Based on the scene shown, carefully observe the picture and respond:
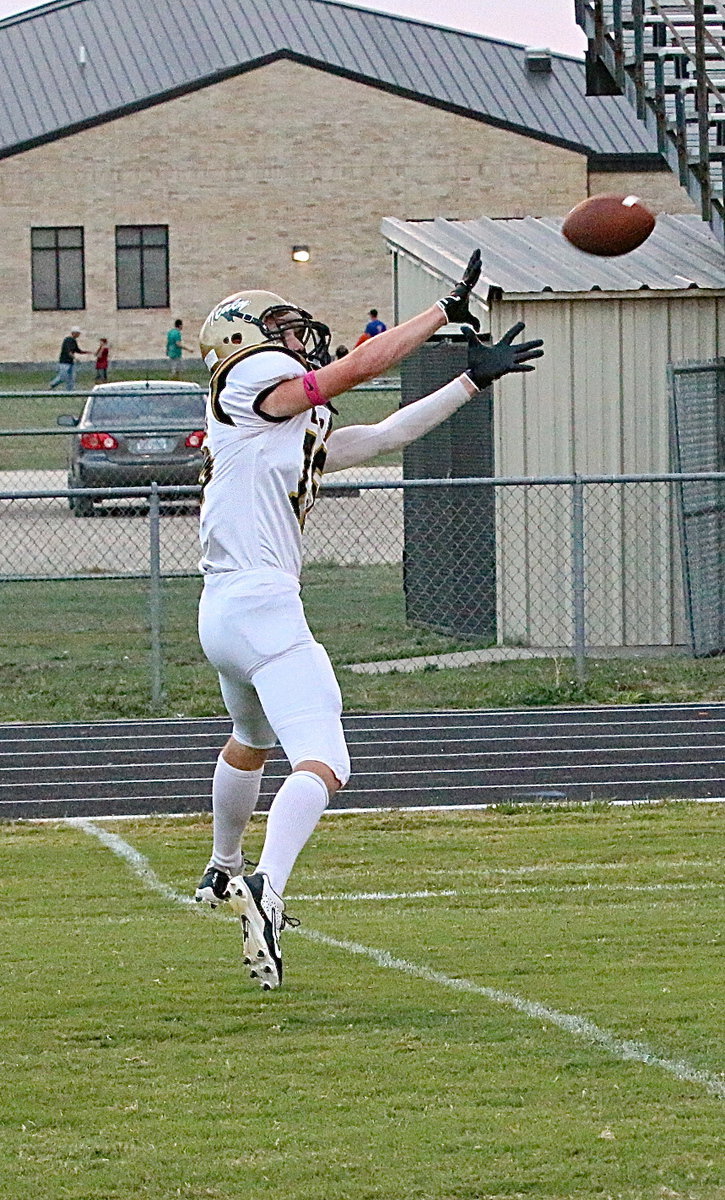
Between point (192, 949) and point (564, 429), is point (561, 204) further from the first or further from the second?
point (192, 949)

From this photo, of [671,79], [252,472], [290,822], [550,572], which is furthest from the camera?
[671,79]

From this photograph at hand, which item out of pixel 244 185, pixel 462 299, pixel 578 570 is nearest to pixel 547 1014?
pixel 462 299

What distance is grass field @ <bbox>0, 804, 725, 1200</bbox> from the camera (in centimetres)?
417

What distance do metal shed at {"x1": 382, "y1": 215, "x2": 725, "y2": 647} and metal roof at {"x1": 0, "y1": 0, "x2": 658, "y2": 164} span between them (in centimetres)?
3601

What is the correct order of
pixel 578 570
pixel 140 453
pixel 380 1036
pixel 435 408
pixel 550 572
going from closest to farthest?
1. pixel 380 1036
2. pixel 435 408
3. pixel 578 570
4. pixel 550 572
5. pixel 140 453

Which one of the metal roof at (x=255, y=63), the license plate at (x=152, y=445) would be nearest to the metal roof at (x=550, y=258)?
the license plate at (x=152, y=445)

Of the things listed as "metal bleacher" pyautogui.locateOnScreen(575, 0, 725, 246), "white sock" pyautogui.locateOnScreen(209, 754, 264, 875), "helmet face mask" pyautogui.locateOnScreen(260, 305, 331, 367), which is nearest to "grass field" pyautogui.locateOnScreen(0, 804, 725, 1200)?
"white sock" pyautogui.locateOnScreen(209, 754, 264, 875)

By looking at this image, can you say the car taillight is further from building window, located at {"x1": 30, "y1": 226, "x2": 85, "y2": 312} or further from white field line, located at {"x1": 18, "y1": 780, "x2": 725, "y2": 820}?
building window, located at {"x1": 30, "y1": 226, "x2": 85, "y2": 312}

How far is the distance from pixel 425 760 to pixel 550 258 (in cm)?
525

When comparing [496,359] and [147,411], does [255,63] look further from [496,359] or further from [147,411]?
[496,359]

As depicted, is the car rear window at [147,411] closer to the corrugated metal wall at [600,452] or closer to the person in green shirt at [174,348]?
the corrugated metal wall at [600,452]

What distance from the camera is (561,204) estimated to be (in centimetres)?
4994

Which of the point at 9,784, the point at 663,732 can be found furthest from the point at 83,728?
the point at 663,732

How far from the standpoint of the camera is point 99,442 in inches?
861
